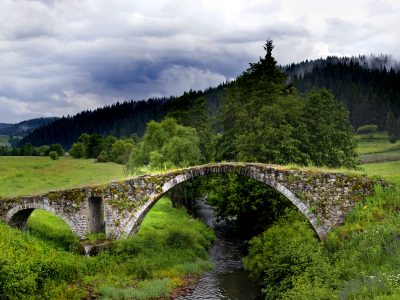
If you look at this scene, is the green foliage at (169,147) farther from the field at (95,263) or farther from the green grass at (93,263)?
the field at (95,263)

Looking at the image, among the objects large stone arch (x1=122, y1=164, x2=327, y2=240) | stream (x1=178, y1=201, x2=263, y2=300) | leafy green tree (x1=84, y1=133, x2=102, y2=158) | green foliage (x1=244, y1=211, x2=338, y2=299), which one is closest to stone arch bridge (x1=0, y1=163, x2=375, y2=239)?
large stone arch (x1=122, y1=164, x2=327, y2=240)

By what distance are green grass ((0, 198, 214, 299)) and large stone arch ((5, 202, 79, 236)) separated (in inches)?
31.1

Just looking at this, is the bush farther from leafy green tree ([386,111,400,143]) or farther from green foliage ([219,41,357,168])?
green foliage ([219,41,357,168])

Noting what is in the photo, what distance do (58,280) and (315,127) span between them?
20.4m

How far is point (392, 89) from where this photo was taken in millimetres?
129000

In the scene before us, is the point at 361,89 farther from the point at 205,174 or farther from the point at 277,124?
the point at 205,174

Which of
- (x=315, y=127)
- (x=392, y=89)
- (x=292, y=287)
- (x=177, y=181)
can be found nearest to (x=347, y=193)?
(x=292, y=287)

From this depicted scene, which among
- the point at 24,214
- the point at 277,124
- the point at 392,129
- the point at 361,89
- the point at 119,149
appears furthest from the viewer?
the point at 361,89

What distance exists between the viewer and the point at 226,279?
23000mm

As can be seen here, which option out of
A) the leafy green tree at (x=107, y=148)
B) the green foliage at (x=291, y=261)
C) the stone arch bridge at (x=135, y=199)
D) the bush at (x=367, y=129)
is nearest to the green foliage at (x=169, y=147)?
the stone arch bridge at (x=135, y=199)

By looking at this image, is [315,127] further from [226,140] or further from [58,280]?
[58,280]

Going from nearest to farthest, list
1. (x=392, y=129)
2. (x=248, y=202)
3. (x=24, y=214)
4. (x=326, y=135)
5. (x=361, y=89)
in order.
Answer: (x=24, y=214), (x=248, y=202), (x=326, y=135), (x=392, y=129), (x=361, y=89)

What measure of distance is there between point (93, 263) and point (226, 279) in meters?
6.89

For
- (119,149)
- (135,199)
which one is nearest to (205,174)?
(135,199)
